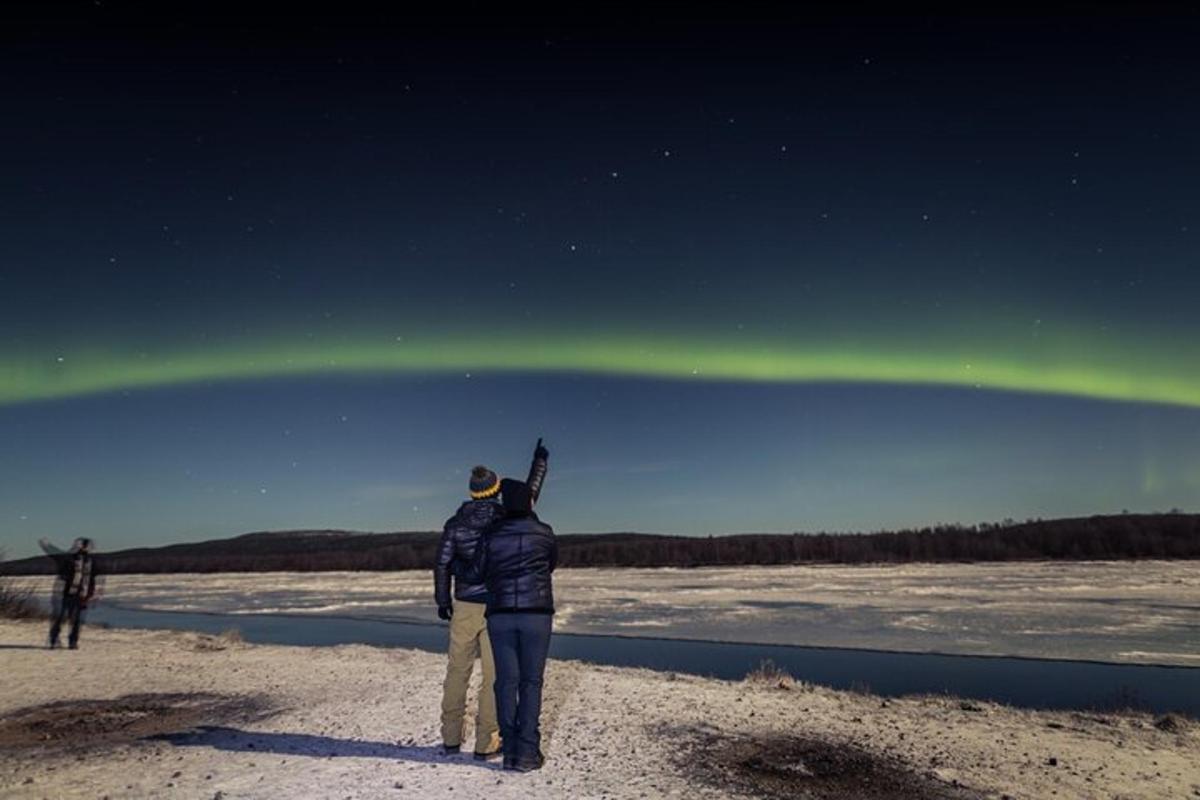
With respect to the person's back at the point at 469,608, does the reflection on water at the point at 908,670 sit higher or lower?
lower

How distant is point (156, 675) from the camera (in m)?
12.6

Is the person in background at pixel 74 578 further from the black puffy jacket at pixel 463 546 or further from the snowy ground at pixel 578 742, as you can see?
the black puffy jacket at pixel 463 546

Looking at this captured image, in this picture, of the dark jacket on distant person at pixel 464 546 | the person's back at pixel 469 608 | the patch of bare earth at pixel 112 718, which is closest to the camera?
the dark jacket on distant person at pixel 464 546

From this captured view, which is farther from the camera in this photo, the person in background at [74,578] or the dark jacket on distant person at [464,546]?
the person in background at [74,578]

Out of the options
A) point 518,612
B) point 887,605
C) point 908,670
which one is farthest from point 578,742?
point 887,605

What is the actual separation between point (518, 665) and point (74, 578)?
12.7 metres

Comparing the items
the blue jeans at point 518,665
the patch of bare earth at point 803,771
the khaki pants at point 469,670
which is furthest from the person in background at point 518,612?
the patch of bare earth at point 803,771

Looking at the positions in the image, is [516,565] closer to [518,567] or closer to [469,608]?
[518,567]

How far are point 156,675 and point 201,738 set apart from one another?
17.6 feet

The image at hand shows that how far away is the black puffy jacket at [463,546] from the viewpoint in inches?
270

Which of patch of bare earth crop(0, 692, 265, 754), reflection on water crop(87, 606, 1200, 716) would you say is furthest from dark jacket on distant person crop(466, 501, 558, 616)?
reflection on water crop(87, 606, 1200, 716)

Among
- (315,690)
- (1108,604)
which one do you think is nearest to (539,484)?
(315,690)

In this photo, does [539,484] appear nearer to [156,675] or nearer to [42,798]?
[42,798]

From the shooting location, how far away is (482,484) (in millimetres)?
7035
